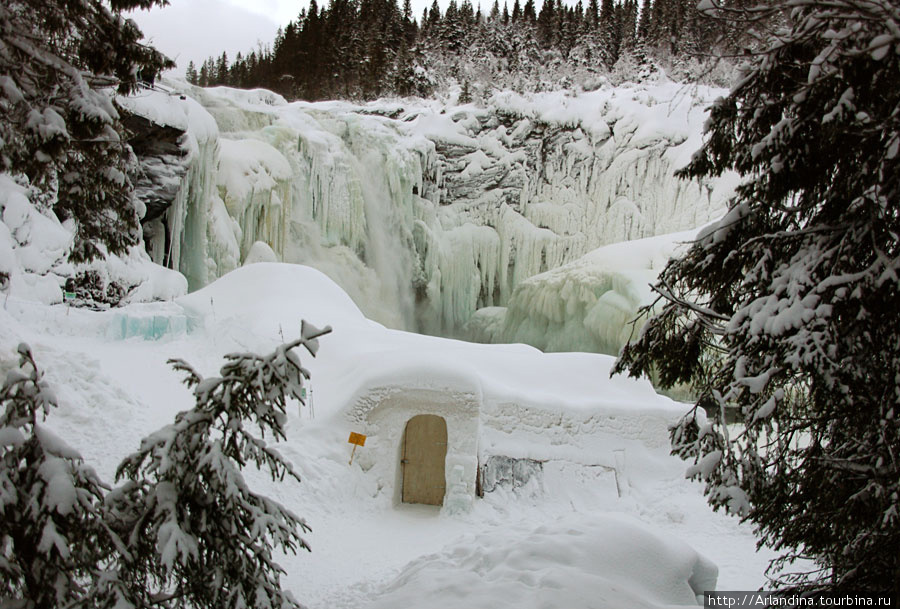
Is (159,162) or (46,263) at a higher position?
(159,162)

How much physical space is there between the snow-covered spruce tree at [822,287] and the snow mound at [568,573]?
1342 mm

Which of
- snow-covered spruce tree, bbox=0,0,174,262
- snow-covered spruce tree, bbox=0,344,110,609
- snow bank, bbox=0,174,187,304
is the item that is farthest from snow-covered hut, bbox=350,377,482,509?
snow-covered spruce tree, bbox=0,344,110,609

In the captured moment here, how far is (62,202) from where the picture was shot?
15.6 feet

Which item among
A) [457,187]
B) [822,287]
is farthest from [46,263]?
[457,187]

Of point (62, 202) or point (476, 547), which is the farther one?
point (476, 547)

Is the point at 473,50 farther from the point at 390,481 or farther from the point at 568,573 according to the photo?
the point at 568,573

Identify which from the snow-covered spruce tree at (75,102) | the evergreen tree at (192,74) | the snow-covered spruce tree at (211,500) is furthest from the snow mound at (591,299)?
the evergreen tree at (192,74)

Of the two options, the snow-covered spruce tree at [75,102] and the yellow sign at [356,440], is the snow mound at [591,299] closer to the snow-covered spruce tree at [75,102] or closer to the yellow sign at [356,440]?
the yellow sign at [356,440]

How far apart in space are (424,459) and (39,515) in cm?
898

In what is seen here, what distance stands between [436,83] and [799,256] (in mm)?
34714

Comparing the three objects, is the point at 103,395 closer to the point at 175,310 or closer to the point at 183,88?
the point at 175,310

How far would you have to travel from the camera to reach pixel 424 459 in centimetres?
1130

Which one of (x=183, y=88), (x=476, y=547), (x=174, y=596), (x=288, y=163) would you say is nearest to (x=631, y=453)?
(x=476, y=547)

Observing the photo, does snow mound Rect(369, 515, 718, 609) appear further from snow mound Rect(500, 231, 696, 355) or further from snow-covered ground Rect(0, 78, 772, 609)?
snow mound Rect(500, 231, 696, 355)
